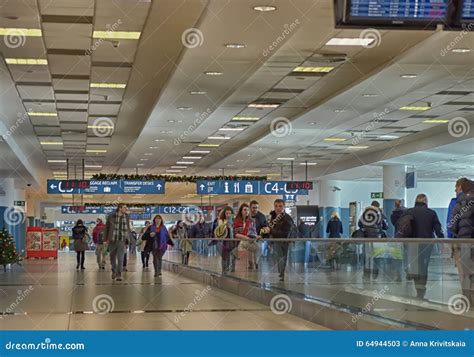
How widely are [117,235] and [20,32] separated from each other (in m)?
7.46

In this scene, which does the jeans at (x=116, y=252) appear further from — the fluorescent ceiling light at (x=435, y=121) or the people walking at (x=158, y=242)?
the fluorescent ceiling light at (x=435, y=121)

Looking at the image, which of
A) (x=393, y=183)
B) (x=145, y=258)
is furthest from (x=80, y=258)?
(x=393, y=183)

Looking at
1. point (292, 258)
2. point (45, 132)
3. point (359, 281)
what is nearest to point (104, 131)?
point (45, 132)

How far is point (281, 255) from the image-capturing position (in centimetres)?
1427

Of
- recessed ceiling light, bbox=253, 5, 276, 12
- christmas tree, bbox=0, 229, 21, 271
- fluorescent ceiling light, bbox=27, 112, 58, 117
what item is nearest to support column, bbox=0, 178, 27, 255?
christmas tree, bbox=0, 229, 21, 271

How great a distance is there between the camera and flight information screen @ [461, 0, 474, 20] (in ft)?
24.6

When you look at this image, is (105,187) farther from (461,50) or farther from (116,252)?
(461,50)

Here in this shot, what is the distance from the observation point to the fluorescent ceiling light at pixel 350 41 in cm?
1592

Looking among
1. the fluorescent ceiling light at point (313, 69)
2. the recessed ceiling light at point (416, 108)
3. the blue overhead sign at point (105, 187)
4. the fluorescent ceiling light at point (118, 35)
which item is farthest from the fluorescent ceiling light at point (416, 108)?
the blue overhead sign at point (105, 187)

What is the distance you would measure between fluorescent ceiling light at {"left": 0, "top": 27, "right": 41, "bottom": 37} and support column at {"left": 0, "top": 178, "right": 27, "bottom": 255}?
23.5m

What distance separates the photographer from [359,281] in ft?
36.0

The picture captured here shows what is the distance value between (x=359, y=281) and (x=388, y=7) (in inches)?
172

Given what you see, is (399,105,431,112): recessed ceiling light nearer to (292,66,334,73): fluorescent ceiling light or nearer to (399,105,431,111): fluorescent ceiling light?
(399,105,431,111): fluorescent ceiling light

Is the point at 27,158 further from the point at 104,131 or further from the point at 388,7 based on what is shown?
the point at 388,7
